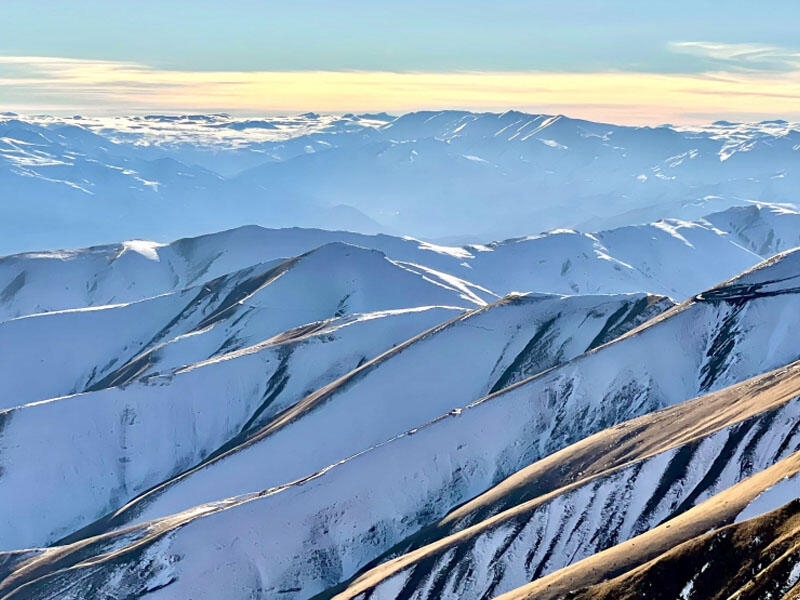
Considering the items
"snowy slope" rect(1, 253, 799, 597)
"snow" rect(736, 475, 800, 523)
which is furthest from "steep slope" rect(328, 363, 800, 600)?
"snow" rect(736, 475, 800, 523)

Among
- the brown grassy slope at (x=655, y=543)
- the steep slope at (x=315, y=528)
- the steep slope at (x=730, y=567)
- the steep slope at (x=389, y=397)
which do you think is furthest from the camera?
the steep slope at (x=389, y=397)

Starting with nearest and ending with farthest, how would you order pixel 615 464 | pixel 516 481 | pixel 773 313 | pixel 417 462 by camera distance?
1. pixel 615 464
2. pixel 516 481
3. pixel 417 462
4. pixel 773 313

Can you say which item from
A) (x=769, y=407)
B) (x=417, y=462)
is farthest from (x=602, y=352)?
(x=769, y=407)

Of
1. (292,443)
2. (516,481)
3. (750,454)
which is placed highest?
(750,454)

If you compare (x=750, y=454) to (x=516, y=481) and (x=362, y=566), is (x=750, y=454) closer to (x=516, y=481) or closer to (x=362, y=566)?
(x=516, y=481)

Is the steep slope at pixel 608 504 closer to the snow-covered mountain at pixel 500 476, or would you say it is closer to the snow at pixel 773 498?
the snow-covered mountain at pixel 500 476

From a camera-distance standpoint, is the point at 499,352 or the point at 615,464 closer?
the point at 615,464

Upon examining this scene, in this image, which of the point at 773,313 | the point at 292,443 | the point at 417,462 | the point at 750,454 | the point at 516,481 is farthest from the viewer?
the point at 292,443

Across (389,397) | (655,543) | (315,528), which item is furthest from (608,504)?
(389,397)

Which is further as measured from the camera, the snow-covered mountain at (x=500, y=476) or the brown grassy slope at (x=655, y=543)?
the snow-covered mountain at (x=500, y=476)

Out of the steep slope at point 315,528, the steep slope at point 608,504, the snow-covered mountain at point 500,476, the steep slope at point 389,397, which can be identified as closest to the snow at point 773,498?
the snow-covered mountain at point 500,476

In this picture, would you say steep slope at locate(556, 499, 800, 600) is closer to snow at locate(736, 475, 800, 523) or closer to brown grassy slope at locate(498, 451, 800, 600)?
brown grassy slope at locate(498, 451, 800, 600)
